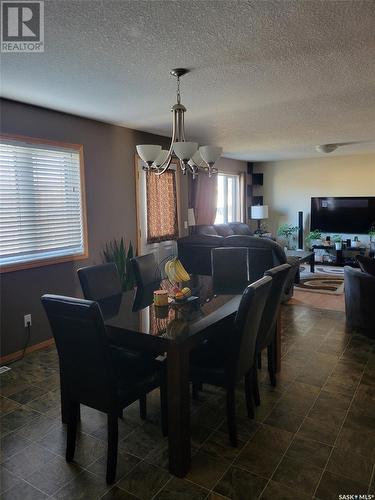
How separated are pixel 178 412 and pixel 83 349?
61 cm

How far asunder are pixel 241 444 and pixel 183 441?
1.48 ft

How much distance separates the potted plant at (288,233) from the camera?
8.68m

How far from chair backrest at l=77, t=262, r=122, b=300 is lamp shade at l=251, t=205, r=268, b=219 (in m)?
5.99

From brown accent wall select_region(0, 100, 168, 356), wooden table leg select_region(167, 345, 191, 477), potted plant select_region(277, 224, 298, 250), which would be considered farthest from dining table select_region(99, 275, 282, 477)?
potted plant select_region(277, 224, 298, 250)

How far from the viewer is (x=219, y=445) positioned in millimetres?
2207

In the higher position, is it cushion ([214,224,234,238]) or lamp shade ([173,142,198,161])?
lamp shade ([173,142,198,161])

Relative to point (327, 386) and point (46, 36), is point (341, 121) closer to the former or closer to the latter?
point (327, 386)

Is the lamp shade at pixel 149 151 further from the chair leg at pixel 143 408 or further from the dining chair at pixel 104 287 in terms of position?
the chair leg at pixel 143 408

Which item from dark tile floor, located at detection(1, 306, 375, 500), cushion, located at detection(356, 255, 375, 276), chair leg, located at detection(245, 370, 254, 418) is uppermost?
cushion, located at detection(356, 255, 375, 276)

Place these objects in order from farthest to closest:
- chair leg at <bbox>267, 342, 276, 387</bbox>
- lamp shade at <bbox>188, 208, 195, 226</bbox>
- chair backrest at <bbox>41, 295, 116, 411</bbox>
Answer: lamp shade at <bbox>188, 208, 195, 226</bbox>, chair leg at <bbox>267, 342, 276, 387</bbox>, chair backrest at <bbox>41, 295, 116, 411</bbox>

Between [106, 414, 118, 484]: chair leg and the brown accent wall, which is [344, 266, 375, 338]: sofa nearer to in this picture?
the brown accent wall

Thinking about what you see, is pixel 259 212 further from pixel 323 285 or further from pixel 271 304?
pixel 271 304

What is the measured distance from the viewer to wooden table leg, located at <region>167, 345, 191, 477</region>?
1933 mm

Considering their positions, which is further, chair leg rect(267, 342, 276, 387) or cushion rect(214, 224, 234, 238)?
cushion rect(214, 224, 234, 238)
